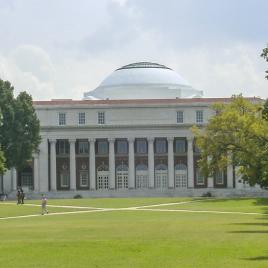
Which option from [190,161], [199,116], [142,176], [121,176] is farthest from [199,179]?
[121,176]

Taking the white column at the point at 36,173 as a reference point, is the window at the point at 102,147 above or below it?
above

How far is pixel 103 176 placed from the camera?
412 feet

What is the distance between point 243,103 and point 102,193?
34.0m

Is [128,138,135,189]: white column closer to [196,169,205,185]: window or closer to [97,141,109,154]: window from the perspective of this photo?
[97,141,109,154]: window

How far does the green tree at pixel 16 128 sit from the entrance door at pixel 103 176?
23.0 m

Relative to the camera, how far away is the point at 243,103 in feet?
285

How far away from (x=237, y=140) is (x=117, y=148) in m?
44.2

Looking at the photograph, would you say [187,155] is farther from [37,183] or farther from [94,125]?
[37,183]

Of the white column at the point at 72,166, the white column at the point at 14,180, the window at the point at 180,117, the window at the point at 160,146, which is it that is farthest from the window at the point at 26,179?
the window at the point at 180,117

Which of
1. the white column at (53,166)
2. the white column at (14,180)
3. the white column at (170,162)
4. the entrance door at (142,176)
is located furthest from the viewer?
the entrance door at (142,176)

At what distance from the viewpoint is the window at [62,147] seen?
126312 millimetres

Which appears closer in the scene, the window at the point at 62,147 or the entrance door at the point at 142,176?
the entrance door at the point at 142,176

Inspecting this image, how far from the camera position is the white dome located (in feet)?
454

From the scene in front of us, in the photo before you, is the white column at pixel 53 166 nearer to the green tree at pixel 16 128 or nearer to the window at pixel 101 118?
the window at pixel 101 118
